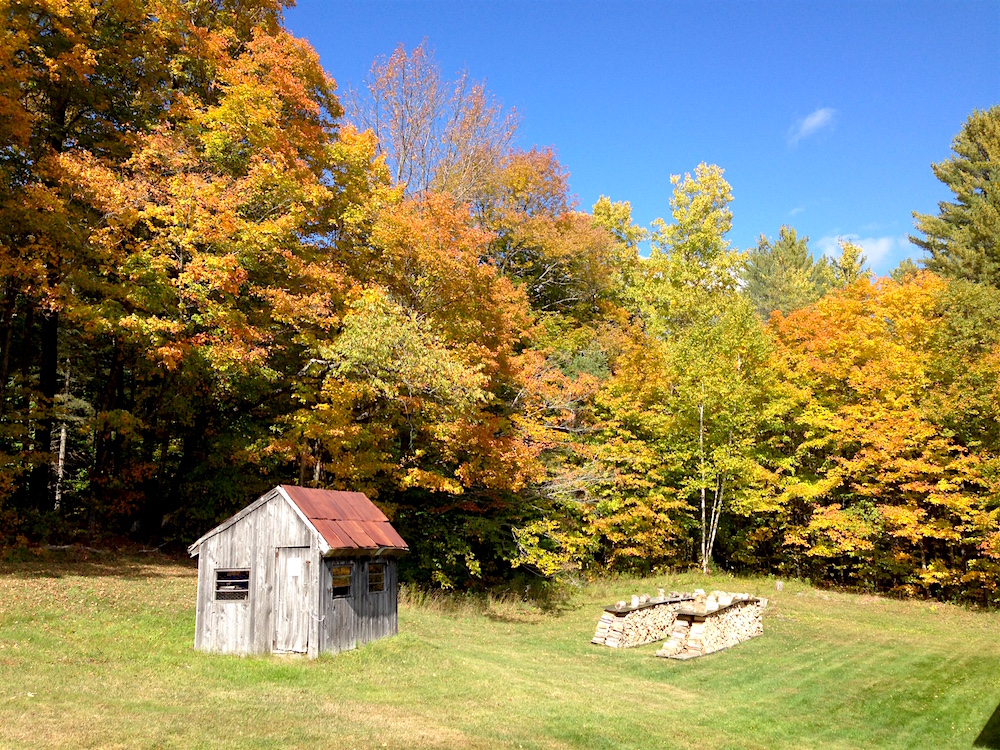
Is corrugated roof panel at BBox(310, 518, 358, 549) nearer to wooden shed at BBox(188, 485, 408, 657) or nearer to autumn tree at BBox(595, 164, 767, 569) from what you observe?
wooden shed at BBox(188, 485, 408, 657)

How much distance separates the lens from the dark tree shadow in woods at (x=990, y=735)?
12.7m

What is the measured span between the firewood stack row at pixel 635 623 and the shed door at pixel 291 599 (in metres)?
9.81

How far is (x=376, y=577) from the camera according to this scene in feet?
56.7

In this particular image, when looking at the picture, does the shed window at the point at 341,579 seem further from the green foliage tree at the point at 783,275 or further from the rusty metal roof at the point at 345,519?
the green foliage tree at the point at 783,275

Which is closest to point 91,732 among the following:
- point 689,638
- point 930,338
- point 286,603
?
point 286,603

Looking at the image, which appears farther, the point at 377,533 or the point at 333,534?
the point at 377,533

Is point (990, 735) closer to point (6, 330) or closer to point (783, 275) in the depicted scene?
point (6, 330)

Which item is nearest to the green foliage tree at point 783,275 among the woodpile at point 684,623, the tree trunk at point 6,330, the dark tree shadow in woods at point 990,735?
the woodpile at point 684,623

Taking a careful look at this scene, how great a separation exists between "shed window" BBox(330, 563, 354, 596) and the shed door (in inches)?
25.8

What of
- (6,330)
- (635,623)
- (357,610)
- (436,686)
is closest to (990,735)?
(635,623)

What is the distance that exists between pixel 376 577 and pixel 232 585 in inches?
131

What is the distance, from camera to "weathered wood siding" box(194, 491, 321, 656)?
14930 millimetres

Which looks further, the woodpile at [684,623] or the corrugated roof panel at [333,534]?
the woodpile at [684,623]

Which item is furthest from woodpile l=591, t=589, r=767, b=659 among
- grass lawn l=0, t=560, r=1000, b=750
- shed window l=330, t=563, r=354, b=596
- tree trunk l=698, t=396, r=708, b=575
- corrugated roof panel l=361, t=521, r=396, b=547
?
tree trunk l=698, t=396, r=708, b=575
